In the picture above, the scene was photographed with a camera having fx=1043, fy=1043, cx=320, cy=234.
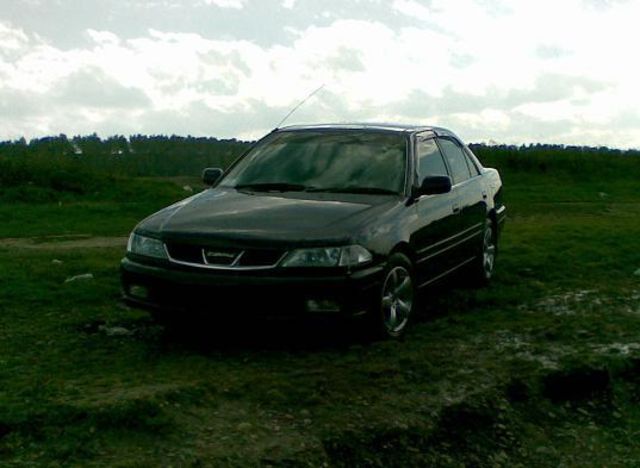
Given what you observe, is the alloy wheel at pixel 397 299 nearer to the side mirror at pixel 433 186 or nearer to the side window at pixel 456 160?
the side mirror at pixel 433 186

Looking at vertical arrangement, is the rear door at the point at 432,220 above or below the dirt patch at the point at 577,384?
above

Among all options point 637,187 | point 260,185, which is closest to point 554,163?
point 637,187

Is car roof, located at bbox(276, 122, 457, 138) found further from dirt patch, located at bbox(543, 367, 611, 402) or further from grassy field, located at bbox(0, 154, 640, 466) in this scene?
dirt patch, located at bbox(543, 367, 611, 402)

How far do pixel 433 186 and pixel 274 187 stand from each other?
3.78 feet

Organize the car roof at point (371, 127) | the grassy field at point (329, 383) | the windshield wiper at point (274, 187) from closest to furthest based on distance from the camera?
the grassy field at point (329, 383) < the windshield wiper at point (274, 187) < the car roof at point (371, 127)

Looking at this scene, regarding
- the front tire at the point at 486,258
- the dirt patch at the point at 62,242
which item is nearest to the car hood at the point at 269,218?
the front tire at the point at 486,258

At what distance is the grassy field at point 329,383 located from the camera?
491 centimetres

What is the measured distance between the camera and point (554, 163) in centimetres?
3238

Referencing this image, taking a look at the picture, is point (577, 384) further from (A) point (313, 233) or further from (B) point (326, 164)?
(B) point (326, 164)

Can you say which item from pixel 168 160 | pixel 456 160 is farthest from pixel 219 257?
pixel 168 160

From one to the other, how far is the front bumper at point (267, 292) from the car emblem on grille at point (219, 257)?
0.27 feet

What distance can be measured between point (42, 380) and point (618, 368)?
3.43 m

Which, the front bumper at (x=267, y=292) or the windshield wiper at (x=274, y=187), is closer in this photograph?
the front bumper at (x=267, y=292)

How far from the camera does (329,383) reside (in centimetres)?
585
